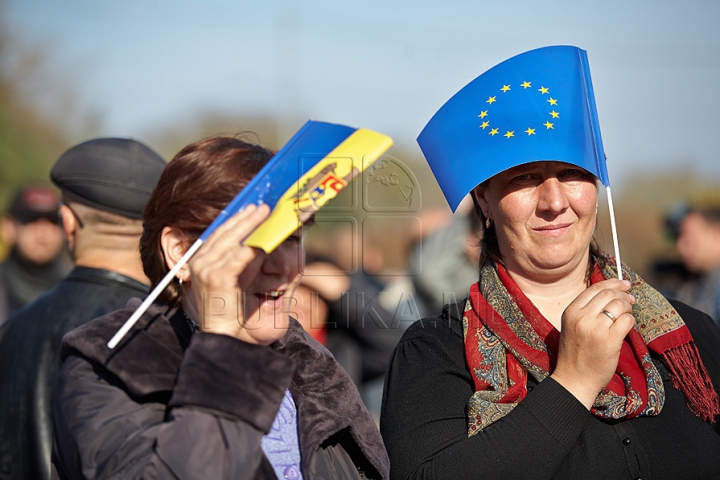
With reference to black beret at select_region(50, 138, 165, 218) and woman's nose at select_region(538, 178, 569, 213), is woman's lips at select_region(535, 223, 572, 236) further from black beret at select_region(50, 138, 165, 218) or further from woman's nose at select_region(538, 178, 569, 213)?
black beret at select_region(50, 138, 165, 218)

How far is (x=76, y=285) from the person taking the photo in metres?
3.18

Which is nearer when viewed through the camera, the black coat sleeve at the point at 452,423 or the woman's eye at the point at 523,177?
the black coat sleeve at the point at 452,423

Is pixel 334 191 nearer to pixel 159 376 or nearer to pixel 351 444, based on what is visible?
pixel 159 376

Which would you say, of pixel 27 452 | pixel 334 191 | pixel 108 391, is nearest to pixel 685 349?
pixel 334 191

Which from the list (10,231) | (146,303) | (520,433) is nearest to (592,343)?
(520,433)

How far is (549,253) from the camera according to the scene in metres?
2.58

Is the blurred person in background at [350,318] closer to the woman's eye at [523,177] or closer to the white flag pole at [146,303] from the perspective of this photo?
the woman's eye at [523,177]

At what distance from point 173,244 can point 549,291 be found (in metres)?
1.25

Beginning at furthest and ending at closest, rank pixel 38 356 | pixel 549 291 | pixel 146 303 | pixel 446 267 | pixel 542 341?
pixel 446 267
pixel 38 356
pixel 549 291
pixel 542 341
pixel 146 303


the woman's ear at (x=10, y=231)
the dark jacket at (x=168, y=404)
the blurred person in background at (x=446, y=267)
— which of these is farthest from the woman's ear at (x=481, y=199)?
the woman's ear at (x=10, y=231)

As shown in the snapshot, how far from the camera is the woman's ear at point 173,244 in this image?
2074mm

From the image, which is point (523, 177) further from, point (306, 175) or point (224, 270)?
point (224, 270)

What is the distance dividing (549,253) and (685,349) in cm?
54


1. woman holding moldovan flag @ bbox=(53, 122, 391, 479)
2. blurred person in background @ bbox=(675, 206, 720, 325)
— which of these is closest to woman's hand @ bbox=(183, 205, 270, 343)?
woman holding moldovan flag @ bbox=(53, 122, 391, 479)
